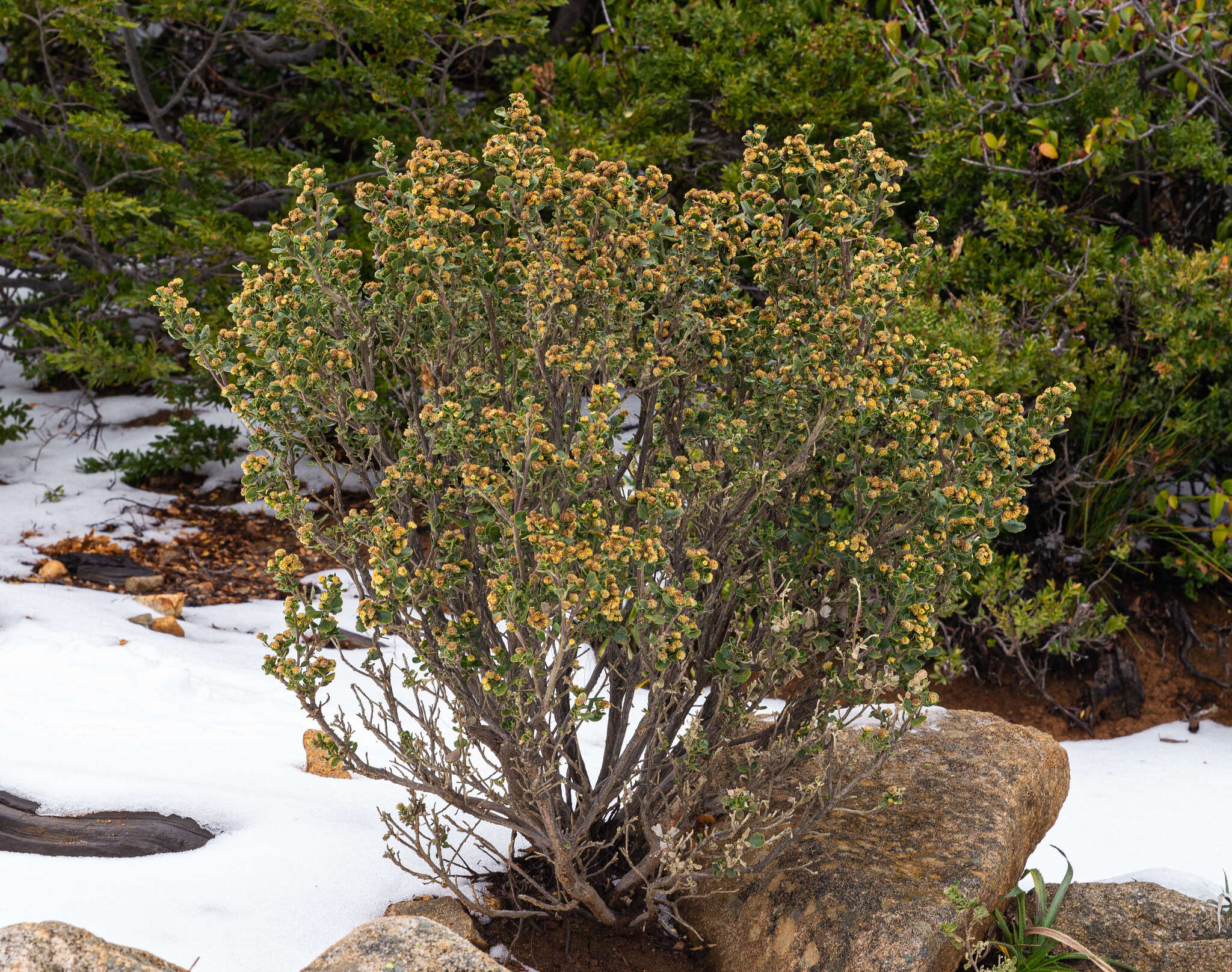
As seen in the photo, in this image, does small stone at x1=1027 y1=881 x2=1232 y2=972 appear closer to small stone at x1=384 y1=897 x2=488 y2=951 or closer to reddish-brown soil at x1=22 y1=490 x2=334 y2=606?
small stone at x1=384 y1=897 x2=488 y2=951

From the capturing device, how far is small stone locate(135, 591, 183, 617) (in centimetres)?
475

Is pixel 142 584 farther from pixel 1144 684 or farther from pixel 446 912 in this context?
pixel 1144 684

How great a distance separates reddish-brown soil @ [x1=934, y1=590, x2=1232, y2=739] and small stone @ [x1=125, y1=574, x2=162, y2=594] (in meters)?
3.89

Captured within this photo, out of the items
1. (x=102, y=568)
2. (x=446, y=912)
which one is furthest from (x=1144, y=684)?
(x=102, y=568)

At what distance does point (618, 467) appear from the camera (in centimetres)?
276


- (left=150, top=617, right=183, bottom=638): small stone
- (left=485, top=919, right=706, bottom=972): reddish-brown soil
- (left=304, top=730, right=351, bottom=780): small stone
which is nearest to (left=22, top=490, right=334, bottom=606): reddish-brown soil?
(left=150, top=617, right=183, bottom=638): small stone

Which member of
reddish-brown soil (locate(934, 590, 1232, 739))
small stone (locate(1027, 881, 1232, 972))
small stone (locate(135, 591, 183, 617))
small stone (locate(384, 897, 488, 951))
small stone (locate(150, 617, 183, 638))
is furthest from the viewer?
reddish-brown soil (locate(934, 590, 1232, 739))

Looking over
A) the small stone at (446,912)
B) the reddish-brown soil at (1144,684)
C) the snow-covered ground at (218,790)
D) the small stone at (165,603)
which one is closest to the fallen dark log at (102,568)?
the snow-covered ground at (218,790)

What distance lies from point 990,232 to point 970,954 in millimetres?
4173

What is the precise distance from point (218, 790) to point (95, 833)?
37cm

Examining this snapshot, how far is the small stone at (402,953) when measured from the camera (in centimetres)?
193

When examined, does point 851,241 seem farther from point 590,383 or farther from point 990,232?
point 990,232

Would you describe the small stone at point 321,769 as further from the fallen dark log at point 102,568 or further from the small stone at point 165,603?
the fallen dark log at point 102,568

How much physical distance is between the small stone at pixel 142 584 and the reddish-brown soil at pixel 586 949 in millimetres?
3060
